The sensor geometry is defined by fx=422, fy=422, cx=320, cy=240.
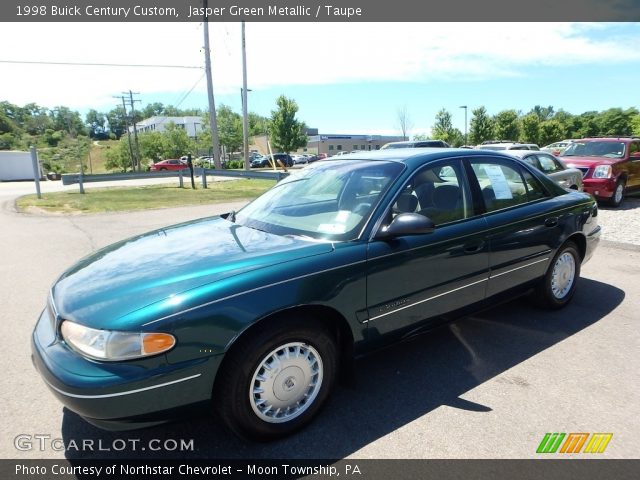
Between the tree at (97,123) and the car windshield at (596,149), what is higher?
the tree at (97,123)

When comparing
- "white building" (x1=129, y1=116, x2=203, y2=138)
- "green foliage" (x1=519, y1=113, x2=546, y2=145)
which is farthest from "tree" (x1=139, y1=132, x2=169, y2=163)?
"green foliage" (x1=519, y1=113, x2=546, y2=145)

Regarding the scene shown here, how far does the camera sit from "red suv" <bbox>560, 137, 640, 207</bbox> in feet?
34.6

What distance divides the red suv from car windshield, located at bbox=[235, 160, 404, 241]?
9.65m

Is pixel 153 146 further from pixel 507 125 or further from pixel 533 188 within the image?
pixel 533 188

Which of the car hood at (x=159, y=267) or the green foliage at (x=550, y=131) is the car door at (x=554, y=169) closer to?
the car hood at (x=159, y=267)

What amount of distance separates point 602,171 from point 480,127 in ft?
141

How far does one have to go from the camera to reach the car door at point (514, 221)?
11.5ft

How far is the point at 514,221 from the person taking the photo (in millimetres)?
3631

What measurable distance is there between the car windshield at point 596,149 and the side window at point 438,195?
10451mm

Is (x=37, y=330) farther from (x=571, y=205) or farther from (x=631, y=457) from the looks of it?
(x=571, y=205)

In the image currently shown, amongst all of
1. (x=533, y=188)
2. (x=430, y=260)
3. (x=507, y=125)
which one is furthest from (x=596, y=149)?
(x=507, y=125)

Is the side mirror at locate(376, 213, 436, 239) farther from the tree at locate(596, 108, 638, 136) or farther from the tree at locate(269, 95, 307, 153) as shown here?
the tree at locate(596, 108, 638, 136)

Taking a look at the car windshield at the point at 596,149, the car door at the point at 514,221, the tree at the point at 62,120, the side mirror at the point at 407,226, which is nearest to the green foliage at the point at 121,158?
the car windshield at the point at 596,149

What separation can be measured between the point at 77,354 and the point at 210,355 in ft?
2.21
